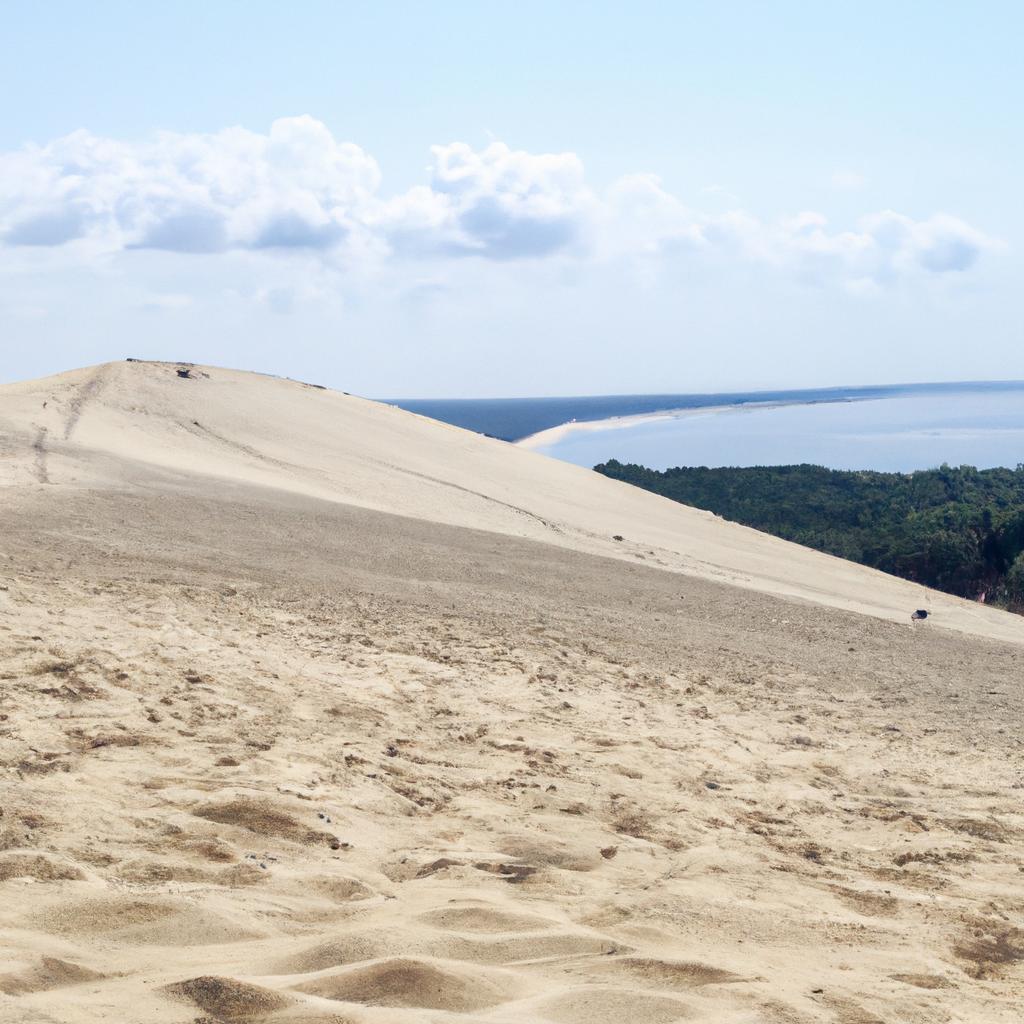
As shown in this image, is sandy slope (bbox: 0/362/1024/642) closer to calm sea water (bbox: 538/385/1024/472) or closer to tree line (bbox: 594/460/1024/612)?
tree line (bbox: 594/460/1024/612)

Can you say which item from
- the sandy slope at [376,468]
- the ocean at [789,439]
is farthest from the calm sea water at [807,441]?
the sandy slope at [376,468]

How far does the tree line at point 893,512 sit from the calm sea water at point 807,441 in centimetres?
818

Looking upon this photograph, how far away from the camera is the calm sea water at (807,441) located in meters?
55.8

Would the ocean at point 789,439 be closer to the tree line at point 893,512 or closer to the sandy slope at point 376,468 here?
the tree line at point 893,512

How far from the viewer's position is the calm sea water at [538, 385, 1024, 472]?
55.8 meters

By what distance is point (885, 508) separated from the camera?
34.3 meters

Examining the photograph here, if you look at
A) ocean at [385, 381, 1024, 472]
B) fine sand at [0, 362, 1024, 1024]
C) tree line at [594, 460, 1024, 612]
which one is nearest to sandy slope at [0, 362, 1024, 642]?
fine sand at [0, 362, 1024, 1024]

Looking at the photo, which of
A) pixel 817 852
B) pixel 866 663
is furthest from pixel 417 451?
pixel 817 852

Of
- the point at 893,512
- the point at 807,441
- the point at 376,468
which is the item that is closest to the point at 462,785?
the point at 376,468

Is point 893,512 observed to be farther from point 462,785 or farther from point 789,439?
point 789,439

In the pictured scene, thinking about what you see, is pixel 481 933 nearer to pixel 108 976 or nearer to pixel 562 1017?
pixel 562 1017

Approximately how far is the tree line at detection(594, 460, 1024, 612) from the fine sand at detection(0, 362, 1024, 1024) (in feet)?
52.5

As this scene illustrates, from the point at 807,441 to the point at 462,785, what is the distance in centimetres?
7000

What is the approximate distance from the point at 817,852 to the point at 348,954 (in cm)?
244
